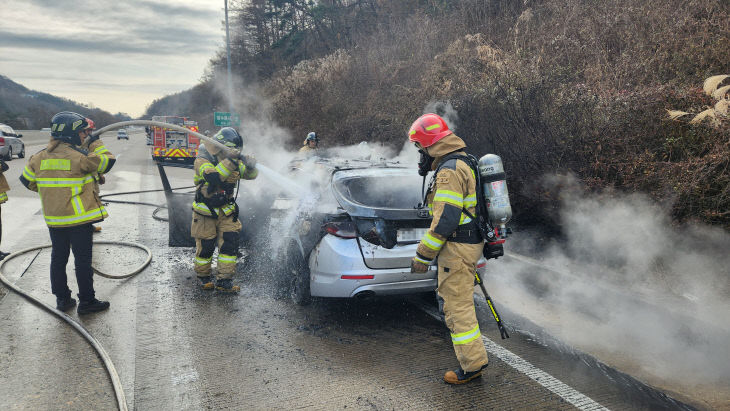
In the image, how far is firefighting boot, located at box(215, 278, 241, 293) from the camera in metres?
5.09

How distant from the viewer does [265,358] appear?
3.63 metres

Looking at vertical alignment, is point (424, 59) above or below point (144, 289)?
above

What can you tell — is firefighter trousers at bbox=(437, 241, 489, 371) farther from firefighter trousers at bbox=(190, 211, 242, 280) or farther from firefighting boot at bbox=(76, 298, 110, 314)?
firefighting boot at bbox=(76, 298, 110, 314)

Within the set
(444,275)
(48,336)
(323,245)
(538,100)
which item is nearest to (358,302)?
(323,245)

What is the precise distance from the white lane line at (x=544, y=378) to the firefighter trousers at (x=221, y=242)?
275cm

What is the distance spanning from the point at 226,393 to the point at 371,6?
73.4 ft

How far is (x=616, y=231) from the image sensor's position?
564 cm

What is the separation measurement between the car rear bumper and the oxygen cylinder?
932 mm

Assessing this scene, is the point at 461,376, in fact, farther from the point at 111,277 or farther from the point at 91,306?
the point at 111,277

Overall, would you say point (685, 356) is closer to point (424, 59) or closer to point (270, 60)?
point (424, 59)

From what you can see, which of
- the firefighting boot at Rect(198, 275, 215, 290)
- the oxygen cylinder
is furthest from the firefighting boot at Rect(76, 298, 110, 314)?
the oxygen cylinder

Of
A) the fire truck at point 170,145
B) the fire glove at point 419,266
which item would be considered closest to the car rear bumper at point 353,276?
the fire glove at point 419,266

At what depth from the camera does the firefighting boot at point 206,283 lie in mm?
5152

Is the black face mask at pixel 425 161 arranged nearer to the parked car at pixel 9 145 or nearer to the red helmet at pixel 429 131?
the red helmet at pixel 429 131
